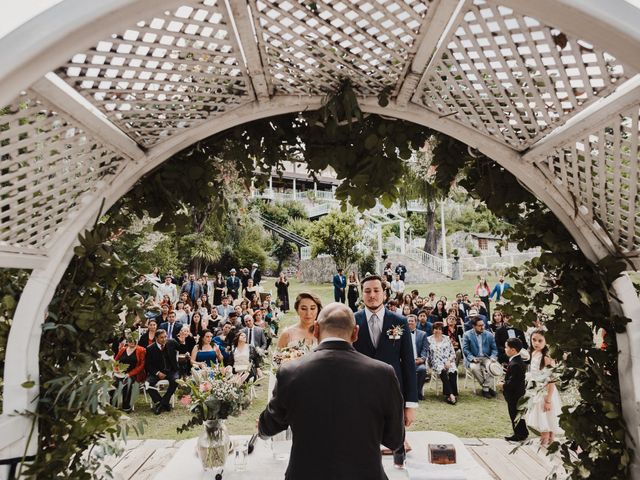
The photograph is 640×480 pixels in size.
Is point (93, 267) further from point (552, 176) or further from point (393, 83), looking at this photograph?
point (552, 176)

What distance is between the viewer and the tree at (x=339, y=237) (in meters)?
19.0

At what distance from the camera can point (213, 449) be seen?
2586 millimetres

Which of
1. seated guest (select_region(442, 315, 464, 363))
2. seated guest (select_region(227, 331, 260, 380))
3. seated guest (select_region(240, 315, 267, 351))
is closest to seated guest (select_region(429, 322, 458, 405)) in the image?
seated guest (select_region(442, 315, 464, 363))

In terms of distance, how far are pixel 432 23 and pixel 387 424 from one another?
4.90ft

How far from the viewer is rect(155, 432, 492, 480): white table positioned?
7.98ft

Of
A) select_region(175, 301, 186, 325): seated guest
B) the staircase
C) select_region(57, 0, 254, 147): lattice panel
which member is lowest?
select_region(175, 301, 186, 325): seated guest

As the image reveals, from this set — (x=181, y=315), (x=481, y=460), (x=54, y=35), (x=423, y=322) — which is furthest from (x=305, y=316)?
(x=181, y=315)

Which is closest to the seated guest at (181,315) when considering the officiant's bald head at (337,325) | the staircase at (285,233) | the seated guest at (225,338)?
the seated guest at (225,338)

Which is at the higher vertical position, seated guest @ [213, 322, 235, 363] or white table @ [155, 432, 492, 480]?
seated guest @ [213, 322, 235, 363]

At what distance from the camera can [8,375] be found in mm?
1934

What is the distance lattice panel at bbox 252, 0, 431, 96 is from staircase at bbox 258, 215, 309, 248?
24051 millimetres

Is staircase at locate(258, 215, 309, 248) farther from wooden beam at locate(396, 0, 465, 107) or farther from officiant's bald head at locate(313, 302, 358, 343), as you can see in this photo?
wooden beam at locate(396, 0, 465, 107)

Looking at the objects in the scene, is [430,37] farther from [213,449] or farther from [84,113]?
[213,449]

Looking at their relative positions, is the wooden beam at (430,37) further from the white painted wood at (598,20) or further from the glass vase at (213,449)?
the glass vase at (213,449)
